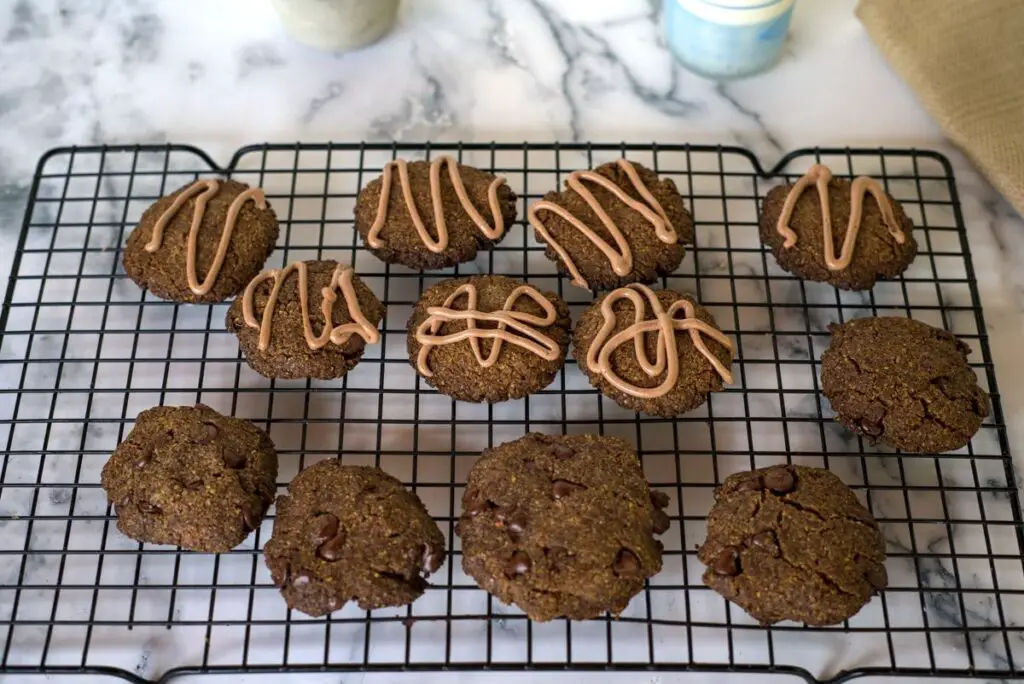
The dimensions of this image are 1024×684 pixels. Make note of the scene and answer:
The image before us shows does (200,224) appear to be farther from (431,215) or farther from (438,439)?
(438,439)

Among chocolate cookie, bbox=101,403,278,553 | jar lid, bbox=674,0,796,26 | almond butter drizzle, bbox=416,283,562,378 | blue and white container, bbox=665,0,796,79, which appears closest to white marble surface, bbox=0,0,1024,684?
blue and white container, bbox=665,0,796,79

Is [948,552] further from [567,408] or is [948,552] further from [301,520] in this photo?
[301,520]

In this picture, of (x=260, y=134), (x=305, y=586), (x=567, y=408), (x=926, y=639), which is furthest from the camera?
(x=260, y=134)

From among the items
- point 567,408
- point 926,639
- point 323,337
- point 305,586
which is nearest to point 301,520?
point 305,586

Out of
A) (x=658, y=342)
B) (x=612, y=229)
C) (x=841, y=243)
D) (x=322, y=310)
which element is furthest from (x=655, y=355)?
(x=322, y=310)

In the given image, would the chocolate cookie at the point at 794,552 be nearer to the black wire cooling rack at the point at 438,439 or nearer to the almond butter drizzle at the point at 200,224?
the black wire cooling rack at the point at 438,439

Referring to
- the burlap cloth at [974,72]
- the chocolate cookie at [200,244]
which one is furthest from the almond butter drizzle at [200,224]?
the burlap cloth at [974,72]
